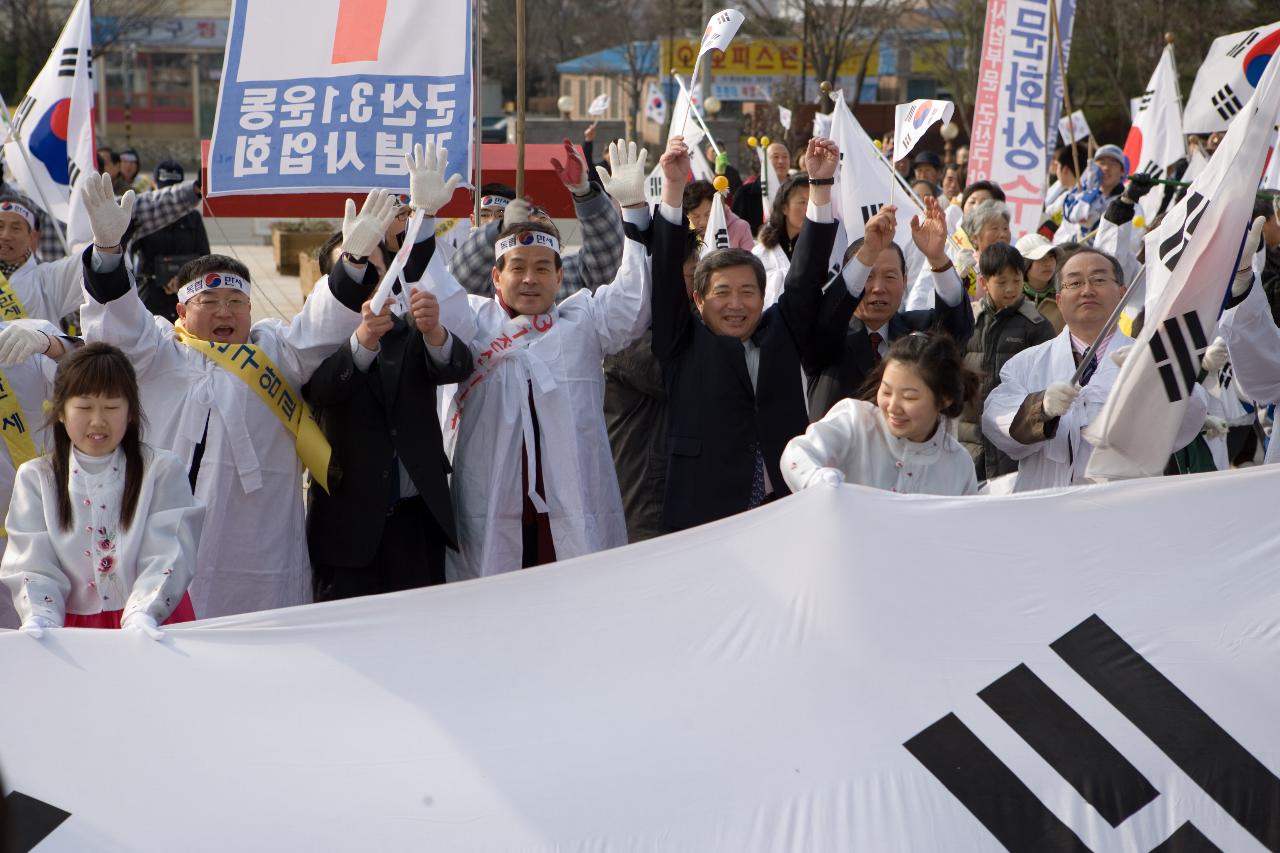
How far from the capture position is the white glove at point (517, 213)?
4.70m

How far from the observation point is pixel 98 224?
159 inches

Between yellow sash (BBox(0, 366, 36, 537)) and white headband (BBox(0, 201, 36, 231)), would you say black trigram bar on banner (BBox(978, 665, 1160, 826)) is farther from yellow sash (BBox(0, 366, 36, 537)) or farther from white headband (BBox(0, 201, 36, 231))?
white headband (BBox(0, 201, 36, 231))

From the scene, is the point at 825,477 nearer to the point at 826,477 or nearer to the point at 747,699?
the point at 826,477

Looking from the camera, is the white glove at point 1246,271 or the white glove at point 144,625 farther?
the white glove at point 1246,271

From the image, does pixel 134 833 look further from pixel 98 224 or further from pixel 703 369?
pixel 703 369

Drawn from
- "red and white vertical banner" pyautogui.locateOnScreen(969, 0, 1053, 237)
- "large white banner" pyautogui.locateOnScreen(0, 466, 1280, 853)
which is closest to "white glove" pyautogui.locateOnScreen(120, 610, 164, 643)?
"large white banner" pyautogui.locateOnScreen(0, 466, 1280, 853)

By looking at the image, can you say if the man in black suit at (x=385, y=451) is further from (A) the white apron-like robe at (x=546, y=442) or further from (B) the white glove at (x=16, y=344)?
(B) the white glove at (x=16, y=344)

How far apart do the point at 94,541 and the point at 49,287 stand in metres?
3.02

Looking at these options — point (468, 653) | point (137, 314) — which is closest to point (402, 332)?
point (137, 314)

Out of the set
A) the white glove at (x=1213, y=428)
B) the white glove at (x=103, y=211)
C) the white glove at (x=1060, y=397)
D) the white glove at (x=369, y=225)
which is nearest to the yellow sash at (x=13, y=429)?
the white glove at (x=103, y=211)

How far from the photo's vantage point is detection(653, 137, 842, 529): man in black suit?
14.4 ft

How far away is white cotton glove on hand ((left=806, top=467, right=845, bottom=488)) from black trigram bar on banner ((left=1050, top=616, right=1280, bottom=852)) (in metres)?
0.59

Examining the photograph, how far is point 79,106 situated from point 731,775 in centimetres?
606

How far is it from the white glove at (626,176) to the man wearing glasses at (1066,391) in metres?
1.24
